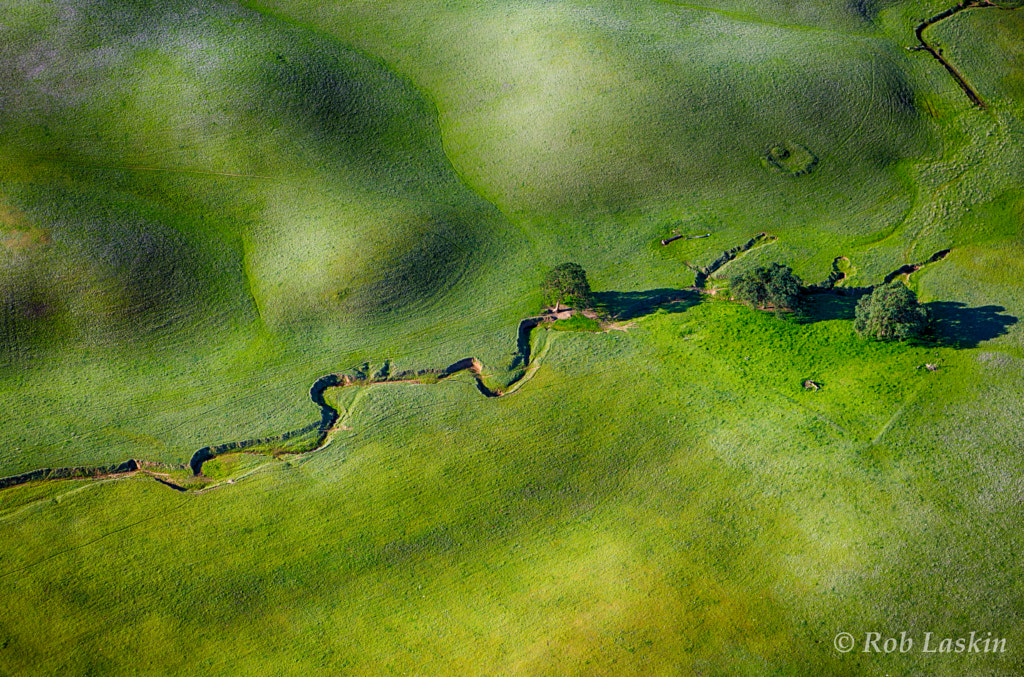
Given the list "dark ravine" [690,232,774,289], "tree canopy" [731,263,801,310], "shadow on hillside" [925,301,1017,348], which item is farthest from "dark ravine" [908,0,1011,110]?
"tree canopy" [731,263,801,310]

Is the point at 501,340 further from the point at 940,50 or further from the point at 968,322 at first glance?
the point at 940,50

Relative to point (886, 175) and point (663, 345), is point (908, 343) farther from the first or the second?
point (886, 175)

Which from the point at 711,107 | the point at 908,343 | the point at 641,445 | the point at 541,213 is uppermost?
the point at 711,107

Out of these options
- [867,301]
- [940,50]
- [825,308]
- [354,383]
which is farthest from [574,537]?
[940,50]

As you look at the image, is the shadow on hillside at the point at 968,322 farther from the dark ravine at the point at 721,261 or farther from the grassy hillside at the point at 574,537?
the dark ravine at the point at 721,261

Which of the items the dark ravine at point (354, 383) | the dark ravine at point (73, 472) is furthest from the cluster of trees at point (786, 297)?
the dark ravine at point (73, 472)

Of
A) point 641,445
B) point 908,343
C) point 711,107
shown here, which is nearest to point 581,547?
point 641,445
